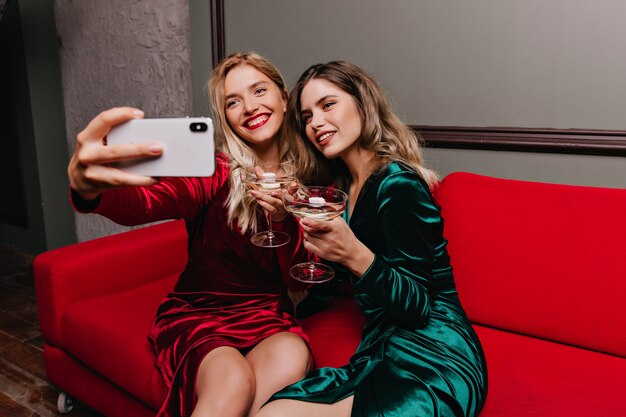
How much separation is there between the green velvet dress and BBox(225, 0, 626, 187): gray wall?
0.74 metres

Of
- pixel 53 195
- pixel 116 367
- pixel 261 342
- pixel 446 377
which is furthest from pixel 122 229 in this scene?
pixel 446 377

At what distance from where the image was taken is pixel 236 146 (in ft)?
5.50

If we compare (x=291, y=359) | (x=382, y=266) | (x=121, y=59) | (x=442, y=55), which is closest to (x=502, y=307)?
(x=382, y=266)

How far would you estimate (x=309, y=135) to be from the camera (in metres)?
1.58

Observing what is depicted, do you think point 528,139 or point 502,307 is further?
point 528,139

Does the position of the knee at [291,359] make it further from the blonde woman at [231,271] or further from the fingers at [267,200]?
the fingers at [267,200]

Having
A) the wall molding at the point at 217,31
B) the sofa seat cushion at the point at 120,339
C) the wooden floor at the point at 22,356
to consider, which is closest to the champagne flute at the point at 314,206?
the sofa seat cushion at the point at 120,339

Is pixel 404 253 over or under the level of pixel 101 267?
over

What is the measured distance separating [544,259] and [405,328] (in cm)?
58

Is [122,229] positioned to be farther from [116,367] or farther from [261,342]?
[261,342]

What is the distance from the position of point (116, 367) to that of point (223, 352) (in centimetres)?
50

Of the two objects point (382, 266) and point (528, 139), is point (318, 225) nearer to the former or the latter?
point (382, 266)

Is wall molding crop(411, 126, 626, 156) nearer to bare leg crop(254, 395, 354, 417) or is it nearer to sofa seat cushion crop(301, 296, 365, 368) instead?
sofa seat cushion crop(301, 296, 365, 368)

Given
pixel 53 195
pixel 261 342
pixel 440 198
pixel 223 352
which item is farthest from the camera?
pixel 53 195
